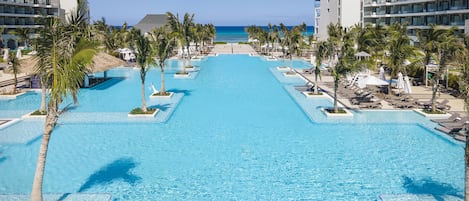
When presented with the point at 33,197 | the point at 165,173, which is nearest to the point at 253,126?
the point at 165,173

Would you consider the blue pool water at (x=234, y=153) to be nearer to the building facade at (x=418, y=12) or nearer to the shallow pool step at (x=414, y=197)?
the shallow pool step at (x=414, y=197)

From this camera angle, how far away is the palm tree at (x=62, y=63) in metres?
9.23

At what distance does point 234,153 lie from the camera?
1543 cm

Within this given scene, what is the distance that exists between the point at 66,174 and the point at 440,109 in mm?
16468

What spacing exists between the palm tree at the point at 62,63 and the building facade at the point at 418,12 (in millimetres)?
41597

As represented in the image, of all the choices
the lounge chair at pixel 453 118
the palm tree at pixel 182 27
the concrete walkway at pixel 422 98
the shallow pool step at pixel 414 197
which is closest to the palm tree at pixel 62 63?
the shallow pool step at pixel 414 197

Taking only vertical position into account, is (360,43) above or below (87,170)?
above

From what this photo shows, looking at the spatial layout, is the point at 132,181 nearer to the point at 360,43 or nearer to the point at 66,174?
the point at 66,174

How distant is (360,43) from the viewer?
39906mm

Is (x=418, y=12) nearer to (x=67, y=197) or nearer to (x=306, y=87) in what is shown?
(x=306, y=87)

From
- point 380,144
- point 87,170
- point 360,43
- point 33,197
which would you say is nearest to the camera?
point 33,197

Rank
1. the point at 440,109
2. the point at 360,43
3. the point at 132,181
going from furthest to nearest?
the point at 360,43 → the point at 440,109 → the point at 132,181

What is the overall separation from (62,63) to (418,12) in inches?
2111

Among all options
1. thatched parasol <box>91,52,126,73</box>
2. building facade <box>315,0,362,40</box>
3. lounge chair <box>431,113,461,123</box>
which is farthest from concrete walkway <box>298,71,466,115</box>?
building facade <box>315,0,362,40</box>
